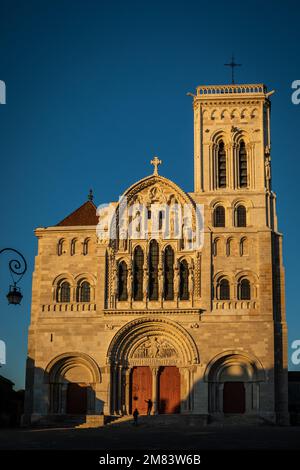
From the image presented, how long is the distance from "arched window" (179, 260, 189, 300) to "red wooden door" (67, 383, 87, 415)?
25.3ft

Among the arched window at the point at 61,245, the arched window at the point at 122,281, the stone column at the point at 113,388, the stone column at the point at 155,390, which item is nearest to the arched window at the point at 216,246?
the arched window at the point at 122,281

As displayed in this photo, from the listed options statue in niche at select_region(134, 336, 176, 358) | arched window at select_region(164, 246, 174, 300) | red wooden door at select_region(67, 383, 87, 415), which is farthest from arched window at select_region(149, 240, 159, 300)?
red wooden door at select_region(67, 383, 87, 415)

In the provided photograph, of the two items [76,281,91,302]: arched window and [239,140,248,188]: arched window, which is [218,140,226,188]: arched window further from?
[76,281,91,302]: arched window

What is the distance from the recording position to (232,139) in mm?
48156

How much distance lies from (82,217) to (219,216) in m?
8.91

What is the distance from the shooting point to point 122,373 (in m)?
44.9

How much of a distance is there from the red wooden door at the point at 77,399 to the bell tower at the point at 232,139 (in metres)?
13.6

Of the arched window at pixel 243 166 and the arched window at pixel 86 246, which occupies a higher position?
the arched window at pixel 243 166

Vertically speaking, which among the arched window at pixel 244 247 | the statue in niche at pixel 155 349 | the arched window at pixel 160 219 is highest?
the arched window at pixel 160 219

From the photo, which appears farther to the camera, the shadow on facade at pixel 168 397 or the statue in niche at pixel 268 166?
the statue in niche at pixel 268 166

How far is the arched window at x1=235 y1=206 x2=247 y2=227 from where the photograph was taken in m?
46.7

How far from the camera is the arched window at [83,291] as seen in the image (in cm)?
4616

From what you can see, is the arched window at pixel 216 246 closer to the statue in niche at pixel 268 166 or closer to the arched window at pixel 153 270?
the arched window at pixel 153 270
